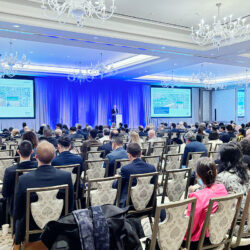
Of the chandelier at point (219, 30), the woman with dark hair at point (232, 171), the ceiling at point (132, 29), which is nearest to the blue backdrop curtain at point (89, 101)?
the ceiling at point (132, 29)

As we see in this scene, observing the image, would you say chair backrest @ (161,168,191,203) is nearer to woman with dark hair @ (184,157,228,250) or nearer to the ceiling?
woman with dark hair @ (184,157,228,250)

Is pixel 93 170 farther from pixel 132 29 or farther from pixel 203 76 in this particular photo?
pixel 203 76

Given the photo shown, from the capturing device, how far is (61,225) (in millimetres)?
1389

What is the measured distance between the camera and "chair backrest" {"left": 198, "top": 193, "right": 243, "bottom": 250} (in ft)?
6.81

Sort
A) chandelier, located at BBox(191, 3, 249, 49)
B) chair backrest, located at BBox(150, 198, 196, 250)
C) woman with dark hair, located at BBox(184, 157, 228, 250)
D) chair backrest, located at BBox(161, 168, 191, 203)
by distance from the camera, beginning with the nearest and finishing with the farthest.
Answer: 1. chair backrest, located at BBox(150, 198, 196, 250)
2. woman with dark hair, located at BBox(184, 157, 228, 250)
3. chair backrest, located at BBox(161, 168, 191, 203)
4. chandelier, located at BBox(191, 3, 249, 49)

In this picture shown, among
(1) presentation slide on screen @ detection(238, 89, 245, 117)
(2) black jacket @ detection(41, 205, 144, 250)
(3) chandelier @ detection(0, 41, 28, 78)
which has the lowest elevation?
(2) black jacket @ detection(41, 205, 144, 250)

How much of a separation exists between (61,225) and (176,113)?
2001cm

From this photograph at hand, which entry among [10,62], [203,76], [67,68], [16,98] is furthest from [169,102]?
[10,62]

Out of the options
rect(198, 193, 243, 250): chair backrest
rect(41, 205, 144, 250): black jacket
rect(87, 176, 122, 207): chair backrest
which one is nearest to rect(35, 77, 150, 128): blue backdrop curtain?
rect(87, 176, 122, 207): chair backrest

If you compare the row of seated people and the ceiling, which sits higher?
the ceiling

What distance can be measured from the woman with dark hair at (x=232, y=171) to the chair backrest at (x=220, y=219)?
366 mm

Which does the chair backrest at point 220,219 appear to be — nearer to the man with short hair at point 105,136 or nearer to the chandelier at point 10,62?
the man with short hair at point 105,136

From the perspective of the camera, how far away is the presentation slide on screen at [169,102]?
20.4 metres

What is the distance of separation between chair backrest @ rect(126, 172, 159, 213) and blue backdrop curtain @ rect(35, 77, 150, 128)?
14021 mm
